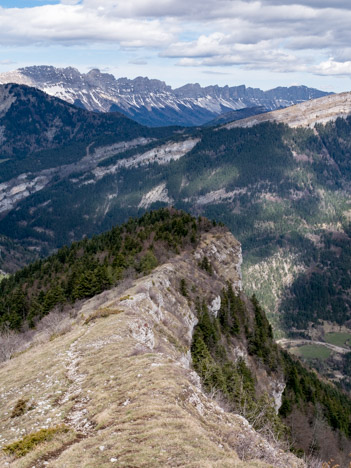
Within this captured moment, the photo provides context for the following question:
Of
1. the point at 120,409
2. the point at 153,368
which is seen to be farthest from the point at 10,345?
the point at 120,409

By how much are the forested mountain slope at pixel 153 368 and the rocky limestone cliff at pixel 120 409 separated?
0.46 ft

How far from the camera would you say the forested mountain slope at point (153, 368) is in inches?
1053

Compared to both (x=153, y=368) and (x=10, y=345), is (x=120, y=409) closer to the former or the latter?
(x=153, y=368)

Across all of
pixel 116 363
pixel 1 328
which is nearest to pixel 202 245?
pixel 1 328

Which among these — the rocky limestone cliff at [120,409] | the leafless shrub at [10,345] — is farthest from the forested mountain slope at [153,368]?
the leafless shrub at [10,345]

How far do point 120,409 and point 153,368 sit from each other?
24.1ft

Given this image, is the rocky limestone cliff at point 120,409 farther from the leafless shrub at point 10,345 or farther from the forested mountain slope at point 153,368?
the leafless shrub at point 10,345

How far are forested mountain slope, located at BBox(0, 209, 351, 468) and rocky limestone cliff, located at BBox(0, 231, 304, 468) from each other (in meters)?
0.14

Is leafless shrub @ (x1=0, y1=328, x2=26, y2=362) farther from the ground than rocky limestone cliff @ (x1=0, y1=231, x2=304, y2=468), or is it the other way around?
rocky limestone cliff @ (x1=0, y1=231, x2=304, y2=468)

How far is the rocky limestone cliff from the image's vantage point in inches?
962

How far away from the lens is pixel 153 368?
37.8 m

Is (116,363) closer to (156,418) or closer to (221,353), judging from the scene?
(156,418)

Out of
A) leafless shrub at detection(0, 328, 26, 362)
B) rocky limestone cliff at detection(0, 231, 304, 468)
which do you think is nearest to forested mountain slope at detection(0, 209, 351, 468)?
rocky limestone cliff at detection(0, 231, 304, 468)

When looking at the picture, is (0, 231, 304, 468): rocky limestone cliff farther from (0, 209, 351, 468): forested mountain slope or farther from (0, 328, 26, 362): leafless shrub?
(0, 328, 26, 362): leafless shrub
